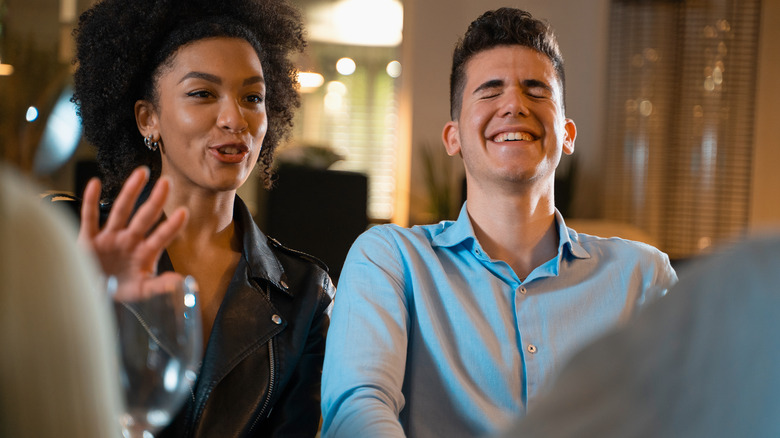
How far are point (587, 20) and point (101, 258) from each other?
5872 mm

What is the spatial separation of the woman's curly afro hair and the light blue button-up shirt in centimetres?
57

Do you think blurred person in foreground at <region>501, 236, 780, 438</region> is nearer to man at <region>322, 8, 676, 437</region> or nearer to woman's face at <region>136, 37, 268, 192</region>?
man at <region>322, 8, 676, 437</region>

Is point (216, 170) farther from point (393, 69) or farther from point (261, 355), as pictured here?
point (393, 69)

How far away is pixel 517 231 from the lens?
1648mm

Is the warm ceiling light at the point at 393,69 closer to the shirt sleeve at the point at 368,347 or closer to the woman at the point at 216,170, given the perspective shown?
the woman at the point at 216,170

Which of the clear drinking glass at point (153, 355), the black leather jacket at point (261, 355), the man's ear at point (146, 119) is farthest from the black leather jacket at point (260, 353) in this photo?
the clear drinking glass at point (153, 355)

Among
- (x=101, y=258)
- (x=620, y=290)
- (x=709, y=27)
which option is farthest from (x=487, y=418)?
(x=709, y=27)

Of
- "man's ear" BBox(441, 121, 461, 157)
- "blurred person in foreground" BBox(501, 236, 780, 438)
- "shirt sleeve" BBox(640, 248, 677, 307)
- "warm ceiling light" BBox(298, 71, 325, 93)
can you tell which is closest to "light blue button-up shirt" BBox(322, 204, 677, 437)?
"shirt sleeve" BBox(640, 248, 677, 307)

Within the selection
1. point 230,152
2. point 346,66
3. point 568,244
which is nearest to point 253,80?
point 230,152

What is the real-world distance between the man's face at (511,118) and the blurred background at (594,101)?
2974mm

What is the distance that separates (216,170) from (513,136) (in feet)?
2.11

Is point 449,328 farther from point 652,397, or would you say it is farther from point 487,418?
point 652,397

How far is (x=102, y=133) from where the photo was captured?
1.85 m

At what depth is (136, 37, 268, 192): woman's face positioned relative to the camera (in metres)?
1.58
